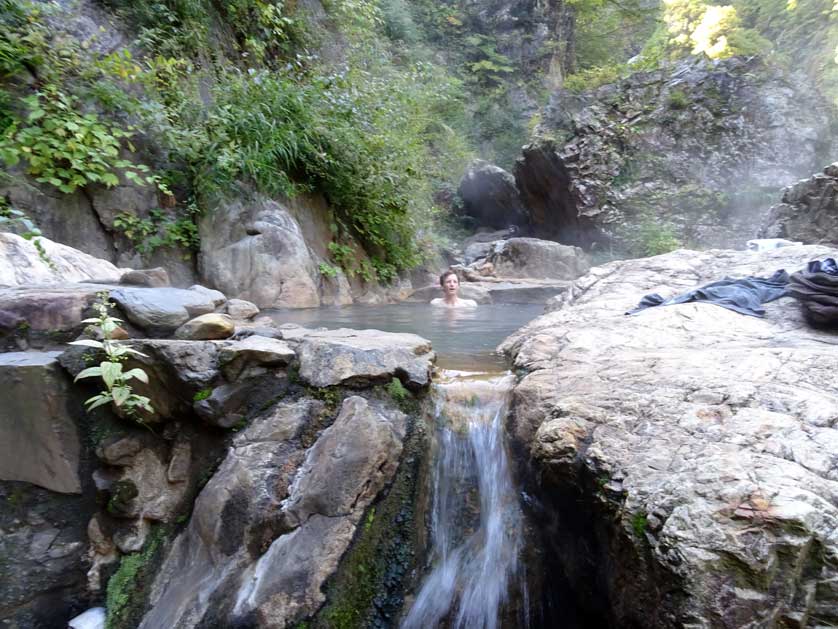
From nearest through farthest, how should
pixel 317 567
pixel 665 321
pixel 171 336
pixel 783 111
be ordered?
pixel 317 567 → pixel 171 336 → pixel 665 321 → pixel 783 111

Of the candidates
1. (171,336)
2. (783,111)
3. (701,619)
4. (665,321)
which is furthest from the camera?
(783,111)

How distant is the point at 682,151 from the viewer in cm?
1216

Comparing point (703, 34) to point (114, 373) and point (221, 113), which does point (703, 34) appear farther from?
point (114, 373)

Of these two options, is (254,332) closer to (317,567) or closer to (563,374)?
(317,567)

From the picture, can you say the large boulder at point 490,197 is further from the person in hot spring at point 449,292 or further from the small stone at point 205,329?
the small stone at point 205,329

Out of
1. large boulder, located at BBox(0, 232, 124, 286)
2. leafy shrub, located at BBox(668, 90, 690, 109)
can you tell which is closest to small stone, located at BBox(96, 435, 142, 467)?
large boulder, located at BBox(0, 232, 124, 286)

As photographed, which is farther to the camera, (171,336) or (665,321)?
(665,321)

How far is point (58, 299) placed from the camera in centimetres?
253

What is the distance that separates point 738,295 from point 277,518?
3.57 m

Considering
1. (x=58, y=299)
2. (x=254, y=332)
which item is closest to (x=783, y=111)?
(x=254, y=332)

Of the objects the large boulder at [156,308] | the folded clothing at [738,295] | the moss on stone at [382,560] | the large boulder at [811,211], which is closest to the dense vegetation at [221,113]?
the large boulder at [156,308]

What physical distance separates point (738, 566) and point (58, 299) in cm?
309

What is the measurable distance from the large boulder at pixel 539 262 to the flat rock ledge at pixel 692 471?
25.2 feet

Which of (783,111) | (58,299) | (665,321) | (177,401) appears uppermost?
(783,111)
